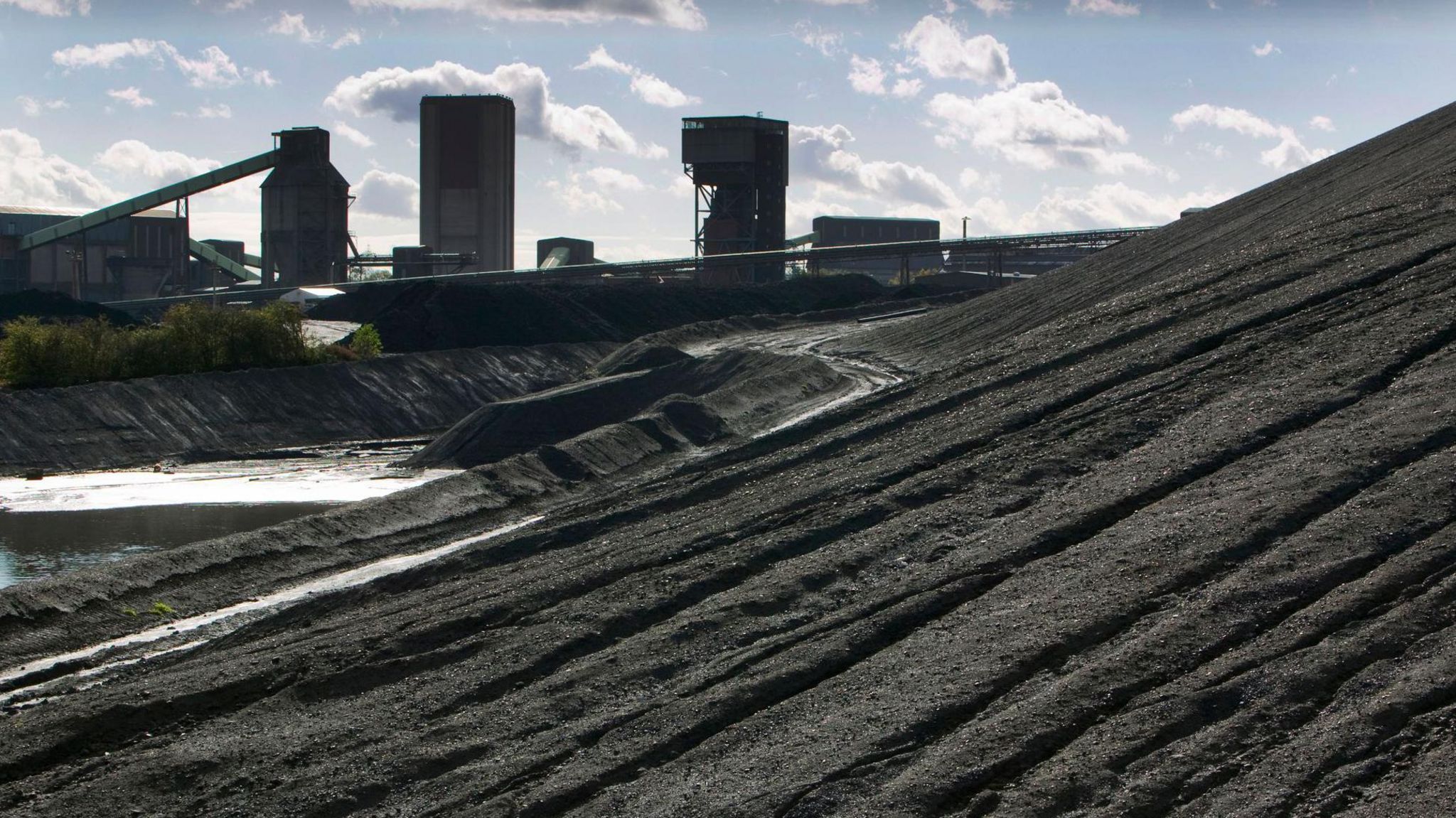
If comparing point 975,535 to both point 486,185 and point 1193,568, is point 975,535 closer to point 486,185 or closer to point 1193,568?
point 1193,568

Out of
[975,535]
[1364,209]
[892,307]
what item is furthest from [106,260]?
[975,535]

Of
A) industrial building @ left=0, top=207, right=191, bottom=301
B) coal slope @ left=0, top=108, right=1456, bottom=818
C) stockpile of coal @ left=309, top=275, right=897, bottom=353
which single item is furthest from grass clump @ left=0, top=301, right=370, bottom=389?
industrial building @ left=0, top=207, right=191, bottom=301

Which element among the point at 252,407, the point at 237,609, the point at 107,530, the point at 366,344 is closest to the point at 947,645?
the point at 237,609

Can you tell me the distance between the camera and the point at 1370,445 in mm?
17625

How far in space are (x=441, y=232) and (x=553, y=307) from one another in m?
38.8

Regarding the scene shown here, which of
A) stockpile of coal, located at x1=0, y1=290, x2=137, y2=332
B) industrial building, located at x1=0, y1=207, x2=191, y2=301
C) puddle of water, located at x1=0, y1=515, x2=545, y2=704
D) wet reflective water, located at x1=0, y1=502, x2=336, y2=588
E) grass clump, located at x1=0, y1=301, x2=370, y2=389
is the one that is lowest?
puddle of water, located at x1=0, y1=515, x2=545, y2=704

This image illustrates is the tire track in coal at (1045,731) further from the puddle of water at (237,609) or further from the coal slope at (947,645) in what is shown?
the puddle of water at (237,609)

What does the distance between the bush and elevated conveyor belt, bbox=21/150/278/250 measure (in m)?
42.6

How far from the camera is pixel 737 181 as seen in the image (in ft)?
323

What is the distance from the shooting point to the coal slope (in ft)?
39.6

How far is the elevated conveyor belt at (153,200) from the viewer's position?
94250 mm

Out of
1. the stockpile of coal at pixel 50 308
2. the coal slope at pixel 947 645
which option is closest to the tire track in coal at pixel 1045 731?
the coal slope at pixel 947 645

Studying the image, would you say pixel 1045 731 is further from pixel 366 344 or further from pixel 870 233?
pixel 870 233

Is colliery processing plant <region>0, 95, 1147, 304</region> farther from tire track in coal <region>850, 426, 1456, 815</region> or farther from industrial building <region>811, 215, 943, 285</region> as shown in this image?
tire track in coal <region>850, 426, 1456, 815</region>
